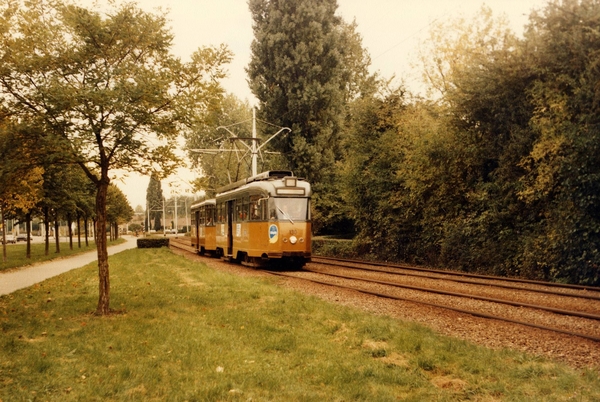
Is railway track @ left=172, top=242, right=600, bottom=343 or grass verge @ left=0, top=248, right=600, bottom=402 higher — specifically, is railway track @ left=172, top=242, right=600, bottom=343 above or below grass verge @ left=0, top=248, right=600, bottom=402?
below

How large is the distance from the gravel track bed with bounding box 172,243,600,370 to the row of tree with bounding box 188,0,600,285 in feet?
14.5

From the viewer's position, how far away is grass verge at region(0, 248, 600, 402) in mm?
5297

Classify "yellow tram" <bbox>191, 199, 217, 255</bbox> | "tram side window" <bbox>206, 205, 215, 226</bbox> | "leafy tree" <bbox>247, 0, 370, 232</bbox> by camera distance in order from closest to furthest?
"tram side window" <bbox>206, 205, 215, 226</bbox> → "yellow tram" <bbox>191, 199, 217, 255</bbox> → "leafy tree" <bbox>247, 0, 370, 232</bbox>

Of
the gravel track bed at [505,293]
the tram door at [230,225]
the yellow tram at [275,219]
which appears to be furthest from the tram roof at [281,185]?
the gravel track bed at [505,293]

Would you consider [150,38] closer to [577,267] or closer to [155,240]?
[577,267]

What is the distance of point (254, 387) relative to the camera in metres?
5.49

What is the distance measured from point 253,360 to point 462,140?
15448 mm

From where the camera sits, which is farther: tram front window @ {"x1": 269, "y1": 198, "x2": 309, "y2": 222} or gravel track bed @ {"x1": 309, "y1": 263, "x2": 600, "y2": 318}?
tram front window @ {"x1": 269, "y1": 198, "x2": 309, "y2": 222}

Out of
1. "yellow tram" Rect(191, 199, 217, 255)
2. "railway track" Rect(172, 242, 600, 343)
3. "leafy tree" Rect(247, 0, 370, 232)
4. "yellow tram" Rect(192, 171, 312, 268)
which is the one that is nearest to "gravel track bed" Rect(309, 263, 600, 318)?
"railway track" Rect(172, 242, 600, 343)

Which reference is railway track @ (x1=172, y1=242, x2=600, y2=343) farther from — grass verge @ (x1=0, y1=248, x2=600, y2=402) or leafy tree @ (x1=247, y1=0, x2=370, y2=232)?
leafy tree @ (x1=247, y1=0, x2=370, y2=232)

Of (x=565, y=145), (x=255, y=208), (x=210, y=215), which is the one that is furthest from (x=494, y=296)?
(x=210, y=215)

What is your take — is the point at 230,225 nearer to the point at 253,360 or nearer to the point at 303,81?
the point at 303,81

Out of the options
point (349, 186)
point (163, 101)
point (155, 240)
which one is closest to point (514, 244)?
point (349, 186)

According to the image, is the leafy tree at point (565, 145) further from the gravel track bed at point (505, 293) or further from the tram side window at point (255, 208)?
the tram side window at point (255, 208)
